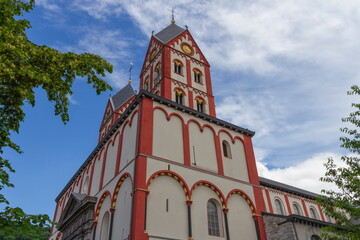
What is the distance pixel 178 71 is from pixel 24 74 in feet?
60.6

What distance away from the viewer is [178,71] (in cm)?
2633

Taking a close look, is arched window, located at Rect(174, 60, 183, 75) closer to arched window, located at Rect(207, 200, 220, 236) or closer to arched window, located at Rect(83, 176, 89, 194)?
arched window, located at Rect(207, 200, 220, 236)

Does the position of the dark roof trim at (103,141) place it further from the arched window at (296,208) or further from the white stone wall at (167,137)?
the arched window at (296,208)

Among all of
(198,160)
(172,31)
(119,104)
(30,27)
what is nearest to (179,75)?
(172,31)

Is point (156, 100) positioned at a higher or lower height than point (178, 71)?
lower

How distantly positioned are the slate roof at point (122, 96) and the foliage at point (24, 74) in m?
23.8

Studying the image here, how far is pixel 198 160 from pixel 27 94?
12.7m

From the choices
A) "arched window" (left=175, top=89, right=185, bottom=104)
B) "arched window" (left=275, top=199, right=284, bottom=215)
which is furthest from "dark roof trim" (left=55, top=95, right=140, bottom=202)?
"arched window" (left=275, top=199, right=284, bottom=215)

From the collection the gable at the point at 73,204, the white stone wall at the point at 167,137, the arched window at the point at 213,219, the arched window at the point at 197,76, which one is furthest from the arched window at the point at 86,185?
the arched window at the point at 197,76

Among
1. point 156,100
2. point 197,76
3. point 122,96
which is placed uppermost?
point 122,96

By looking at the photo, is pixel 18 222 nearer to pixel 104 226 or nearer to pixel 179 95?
pixel 104 226

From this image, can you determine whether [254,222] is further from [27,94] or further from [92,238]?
[27,94]

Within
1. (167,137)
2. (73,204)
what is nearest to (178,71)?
(167,137)

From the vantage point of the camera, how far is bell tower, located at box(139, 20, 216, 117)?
80.8 feet
